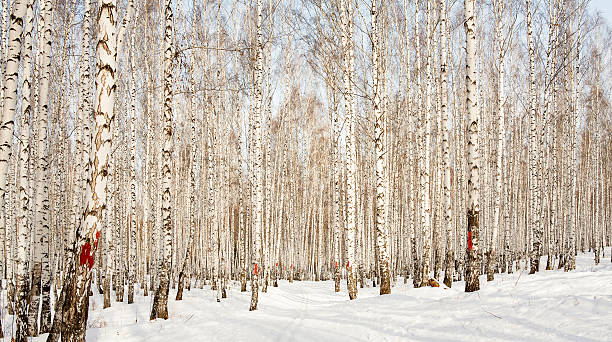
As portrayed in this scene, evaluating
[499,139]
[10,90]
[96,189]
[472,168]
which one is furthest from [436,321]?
[499,139]

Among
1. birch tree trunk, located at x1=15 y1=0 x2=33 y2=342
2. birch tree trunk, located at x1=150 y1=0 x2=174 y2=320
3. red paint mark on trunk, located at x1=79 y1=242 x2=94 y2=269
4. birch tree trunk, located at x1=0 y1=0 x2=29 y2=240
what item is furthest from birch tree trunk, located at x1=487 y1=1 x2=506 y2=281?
birch tree trunk, located at x1=0 y1=0 x2=29 y2=240

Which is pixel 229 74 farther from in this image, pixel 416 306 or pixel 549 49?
pixel 416 306

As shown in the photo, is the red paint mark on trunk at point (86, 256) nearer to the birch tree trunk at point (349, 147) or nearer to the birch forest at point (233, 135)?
the birch forest at point (233, 135)

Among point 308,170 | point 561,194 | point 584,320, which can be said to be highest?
point 308,170

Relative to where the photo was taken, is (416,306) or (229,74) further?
(229,74)

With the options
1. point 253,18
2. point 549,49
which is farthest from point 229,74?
point 549,49

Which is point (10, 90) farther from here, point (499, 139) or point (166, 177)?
point (499, 139)

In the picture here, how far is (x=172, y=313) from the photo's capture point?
9.29m

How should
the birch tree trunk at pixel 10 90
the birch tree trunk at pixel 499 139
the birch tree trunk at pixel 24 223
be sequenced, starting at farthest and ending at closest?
1. the birch tree trunk at pixel 499 139
2. the birch tree trunk at pixel 24 223
3. the birch tree trunk at pixel 10 90

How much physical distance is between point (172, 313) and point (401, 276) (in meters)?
16.7

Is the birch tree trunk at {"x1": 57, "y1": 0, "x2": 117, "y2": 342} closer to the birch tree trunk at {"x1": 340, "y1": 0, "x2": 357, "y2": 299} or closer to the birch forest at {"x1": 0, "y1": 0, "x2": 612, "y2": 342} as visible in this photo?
the birch forest at {"x1": 0, "y1": 0, "x2": 612, "y2": 342}

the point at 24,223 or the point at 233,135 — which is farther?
the point at 233,135

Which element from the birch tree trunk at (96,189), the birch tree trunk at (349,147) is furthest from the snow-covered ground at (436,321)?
the birch tree trunk at (349,147)

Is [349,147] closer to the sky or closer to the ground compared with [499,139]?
closer to the ground
